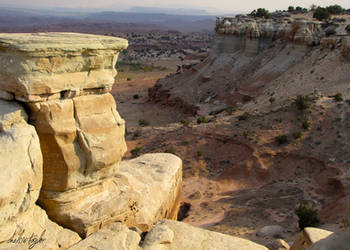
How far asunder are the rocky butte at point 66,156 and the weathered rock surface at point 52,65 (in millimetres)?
19

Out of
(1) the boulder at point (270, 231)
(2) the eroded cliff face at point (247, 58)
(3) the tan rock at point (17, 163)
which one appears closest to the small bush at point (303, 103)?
(2) the eroded cliff face at point (247, 58)

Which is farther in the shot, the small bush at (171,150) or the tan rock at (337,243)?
the small bush at (171,150)

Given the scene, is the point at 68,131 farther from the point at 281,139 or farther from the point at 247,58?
the point at 247,58

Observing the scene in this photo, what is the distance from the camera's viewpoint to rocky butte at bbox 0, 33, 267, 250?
6.36 m

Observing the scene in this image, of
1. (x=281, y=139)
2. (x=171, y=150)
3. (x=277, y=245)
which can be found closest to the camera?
(x=277, y=245)

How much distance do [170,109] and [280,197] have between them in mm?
18587

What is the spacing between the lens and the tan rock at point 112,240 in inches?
272

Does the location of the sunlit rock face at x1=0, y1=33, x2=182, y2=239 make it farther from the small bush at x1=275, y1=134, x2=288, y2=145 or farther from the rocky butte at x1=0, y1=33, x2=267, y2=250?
the small bush at x1=275, y1=134, x2=288, y2=145

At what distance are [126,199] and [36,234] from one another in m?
2.33

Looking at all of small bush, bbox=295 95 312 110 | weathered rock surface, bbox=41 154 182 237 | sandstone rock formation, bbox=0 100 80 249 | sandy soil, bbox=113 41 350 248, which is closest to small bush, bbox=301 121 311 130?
sandy soil, bbox=113 41 350 248

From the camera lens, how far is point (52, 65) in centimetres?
676

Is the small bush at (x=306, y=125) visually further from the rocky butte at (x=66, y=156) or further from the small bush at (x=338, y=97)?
the rocky butte at (x=66, y=156)

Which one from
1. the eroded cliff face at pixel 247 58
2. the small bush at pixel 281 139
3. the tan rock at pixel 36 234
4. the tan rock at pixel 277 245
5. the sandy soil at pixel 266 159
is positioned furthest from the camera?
the eroded cliff face at pixel 247 58

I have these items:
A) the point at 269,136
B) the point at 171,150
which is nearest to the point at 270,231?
the point at 269,136
